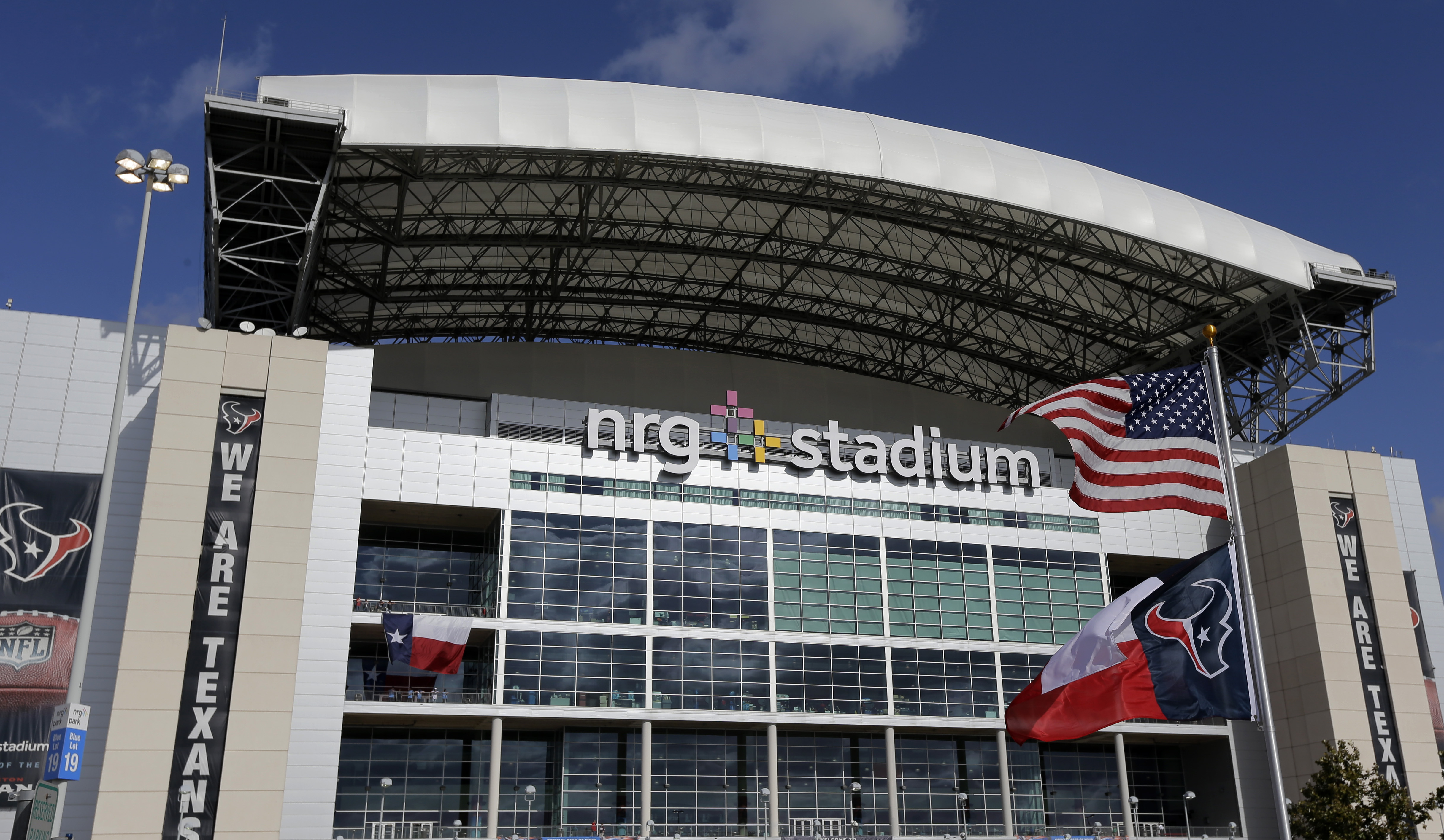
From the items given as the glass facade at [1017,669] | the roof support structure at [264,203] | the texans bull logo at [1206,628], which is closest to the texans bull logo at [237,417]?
the roof support structure at [264,203]

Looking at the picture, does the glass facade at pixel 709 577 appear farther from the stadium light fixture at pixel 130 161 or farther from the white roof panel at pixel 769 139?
the stadium light fixture at pixel 130 161

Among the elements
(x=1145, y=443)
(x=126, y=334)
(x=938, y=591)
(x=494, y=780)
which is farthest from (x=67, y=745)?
(x=938, y=591)

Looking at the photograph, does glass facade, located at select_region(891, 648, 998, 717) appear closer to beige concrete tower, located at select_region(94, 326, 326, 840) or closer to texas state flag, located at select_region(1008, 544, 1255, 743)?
beige concrete tower, located at select_region(94, 326, 326, 840)

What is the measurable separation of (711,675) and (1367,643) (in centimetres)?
3009

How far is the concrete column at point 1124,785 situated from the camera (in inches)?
2292

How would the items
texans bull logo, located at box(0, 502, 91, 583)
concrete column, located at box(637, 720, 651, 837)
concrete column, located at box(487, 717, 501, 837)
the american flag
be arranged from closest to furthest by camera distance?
the american flag < texans bull logo, located at box(0, 502, 91, 583) < concrete column, located at box(487, 717, 501, 837) < concrete column, located at box(637, 720, 651, 837)

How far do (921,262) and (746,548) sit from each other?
1982cm

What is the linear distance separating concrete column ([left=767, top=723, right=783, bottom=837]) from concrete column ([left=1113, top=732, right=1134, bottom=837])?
16565mm

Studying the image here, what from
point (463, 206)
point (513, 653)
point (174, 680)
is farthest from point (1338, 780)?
point (463, 206)

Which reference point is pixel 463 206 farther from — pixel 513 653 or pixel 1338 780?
pixel 1338 780

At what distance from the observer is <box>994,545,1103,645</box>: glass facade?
61.0 meters

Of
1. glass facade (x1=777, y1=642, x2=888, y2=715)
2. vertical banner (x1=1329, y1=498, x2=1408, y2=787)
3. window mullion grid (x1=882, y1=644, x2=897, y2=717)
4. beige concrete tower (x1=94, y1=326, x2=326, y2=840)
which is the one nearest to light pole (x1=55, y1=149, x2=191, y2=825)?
beige concrete tower (x1=94, y1=326, x2=326, y2=840)

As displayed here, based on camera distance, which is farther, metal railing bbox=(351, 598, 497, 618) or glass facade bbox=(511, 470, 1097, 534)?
glass facade bbox=(511, 470, 1097, 534)

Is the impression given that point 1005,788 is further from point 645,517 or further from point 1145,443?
point 1145,443
